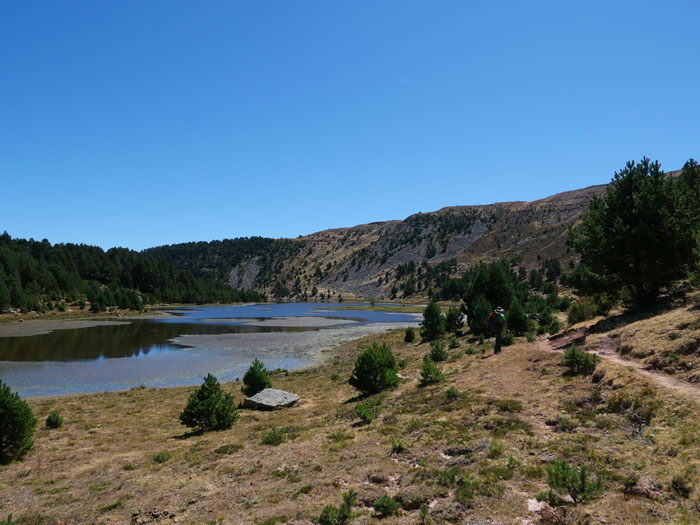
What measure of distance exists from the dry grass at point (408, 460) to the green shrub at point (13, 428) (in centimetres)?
67

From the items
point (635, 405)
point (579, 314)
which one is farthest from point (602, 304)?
point (635, 405)

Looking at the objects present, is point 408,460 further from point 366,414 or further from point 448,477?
point 366,414

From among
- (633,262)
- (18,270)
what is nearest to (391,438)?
(633,262)

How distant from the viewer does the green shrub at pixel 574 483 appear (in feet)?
26.0

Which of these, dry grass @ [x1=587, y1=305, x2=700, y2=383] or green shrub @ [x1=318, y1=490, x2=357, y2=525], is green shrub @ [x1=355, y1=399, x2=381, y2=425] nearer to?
green shrub @ [x1=318, y1=490, x2=357, y2=525]

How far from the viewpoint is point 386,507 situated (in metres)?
8.74

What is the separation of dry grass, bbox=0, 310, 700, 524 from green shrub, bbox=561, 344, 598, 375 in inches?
19.0

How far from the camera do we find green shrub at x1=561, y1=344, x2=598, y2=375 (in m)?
17.1

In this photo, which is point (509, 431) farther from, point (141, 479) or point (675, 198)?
point (675, 198)

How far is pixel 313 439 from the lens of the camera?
621 inches

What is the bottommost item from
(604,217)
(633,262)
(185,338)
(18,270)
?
(185,338)

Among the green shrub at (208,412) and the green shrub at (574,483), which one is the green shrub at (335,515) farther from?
the green shrub at (208,412)

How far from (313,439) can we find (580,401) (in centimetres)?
1037

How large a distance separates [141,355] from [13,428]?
34.1m
